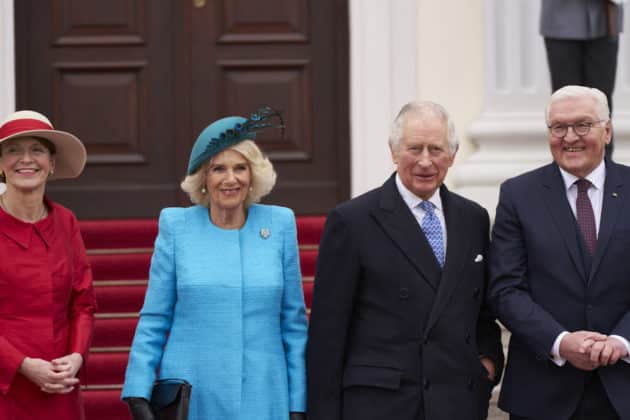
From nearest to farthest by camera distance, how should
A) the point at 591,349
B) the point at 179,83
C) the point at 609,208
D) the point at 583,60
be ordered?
the point at 591,349, the point at 609,208, the point at 583,60, the point at 179,83

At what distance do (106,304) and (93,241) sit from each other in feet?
1.76

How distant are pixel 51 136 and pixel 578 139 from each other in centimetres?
168

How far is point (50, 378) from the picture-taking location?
13.0 ft

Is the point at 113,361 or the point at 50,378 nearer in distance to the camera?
the point at 50,378

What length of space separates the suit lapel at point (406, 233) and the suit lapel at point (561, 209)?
403 mm

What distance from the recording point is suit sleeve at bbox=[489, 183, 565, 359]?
3.76 metres

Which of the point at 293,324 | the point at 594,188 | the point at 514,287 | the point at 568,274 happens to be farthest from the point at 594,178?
the point at 293,324

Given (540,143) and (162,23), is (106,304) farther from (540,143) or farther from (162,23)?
(540,143)

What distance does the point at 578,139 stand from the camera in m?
3.88

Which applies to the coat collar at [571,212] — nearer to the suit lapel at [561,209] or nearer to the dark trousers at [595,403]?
the suit lapel at [561,209]

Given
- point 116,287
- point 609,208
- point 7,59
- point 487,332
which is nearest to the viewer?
point 609,208

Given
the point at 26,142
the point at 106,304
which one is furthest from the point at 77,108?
the point at 26,142

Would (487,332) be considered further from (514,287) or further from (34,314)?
(34,314)

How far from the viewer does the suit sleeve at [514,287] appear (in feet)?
12.3
